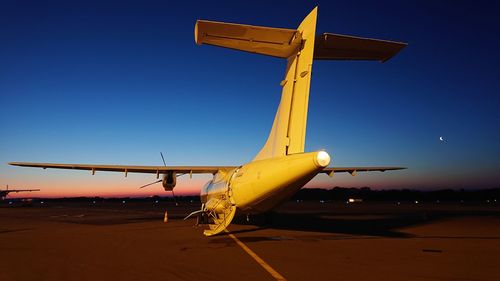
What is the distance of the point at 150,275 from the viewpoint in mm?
7367

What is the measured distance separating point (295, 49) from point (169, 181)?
504 inches

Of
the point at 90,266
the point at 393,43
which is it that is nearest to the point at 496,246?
the point at 393,43

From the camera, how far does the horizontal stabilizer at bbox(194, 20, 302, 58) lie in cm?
988

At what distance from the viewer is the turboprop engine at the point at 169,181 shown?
71.6 feet

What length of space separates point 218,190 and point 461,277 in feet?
36.4

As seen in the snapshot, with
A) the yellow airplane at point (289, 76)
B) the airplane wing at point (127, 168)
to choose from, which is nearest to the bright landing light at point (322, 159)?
the yellow airplane at point (289, 76)

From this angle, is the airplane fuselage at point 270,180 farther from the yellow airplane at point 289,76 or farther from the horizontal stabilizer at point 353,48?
the horizontal stabilizer at point 353,48

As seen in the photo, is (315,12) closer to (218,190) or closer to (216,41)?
(216,41)

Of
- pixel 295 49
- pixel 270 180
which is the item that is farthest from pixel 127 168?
pixel 295 49

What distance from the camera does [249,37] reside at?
10.6 metres

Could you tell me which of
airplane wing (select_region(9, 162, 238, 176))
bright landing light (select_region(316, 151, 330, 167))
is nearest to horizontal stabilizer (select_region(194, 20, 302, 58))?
bright landing light (select_region(316, 151, 330, 167))

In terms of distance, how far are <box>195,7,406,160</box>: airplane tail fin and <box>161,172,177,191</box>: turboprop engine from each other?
442 inches

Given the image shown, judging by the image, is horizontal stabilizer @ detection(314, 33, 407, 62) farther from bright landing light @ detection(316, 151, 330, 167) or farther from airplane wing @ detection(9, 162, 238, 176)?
airplane wing @ detection(9, 162, 238, 176)

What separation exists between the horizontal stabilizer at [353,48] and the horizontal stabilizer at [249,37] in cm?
73
